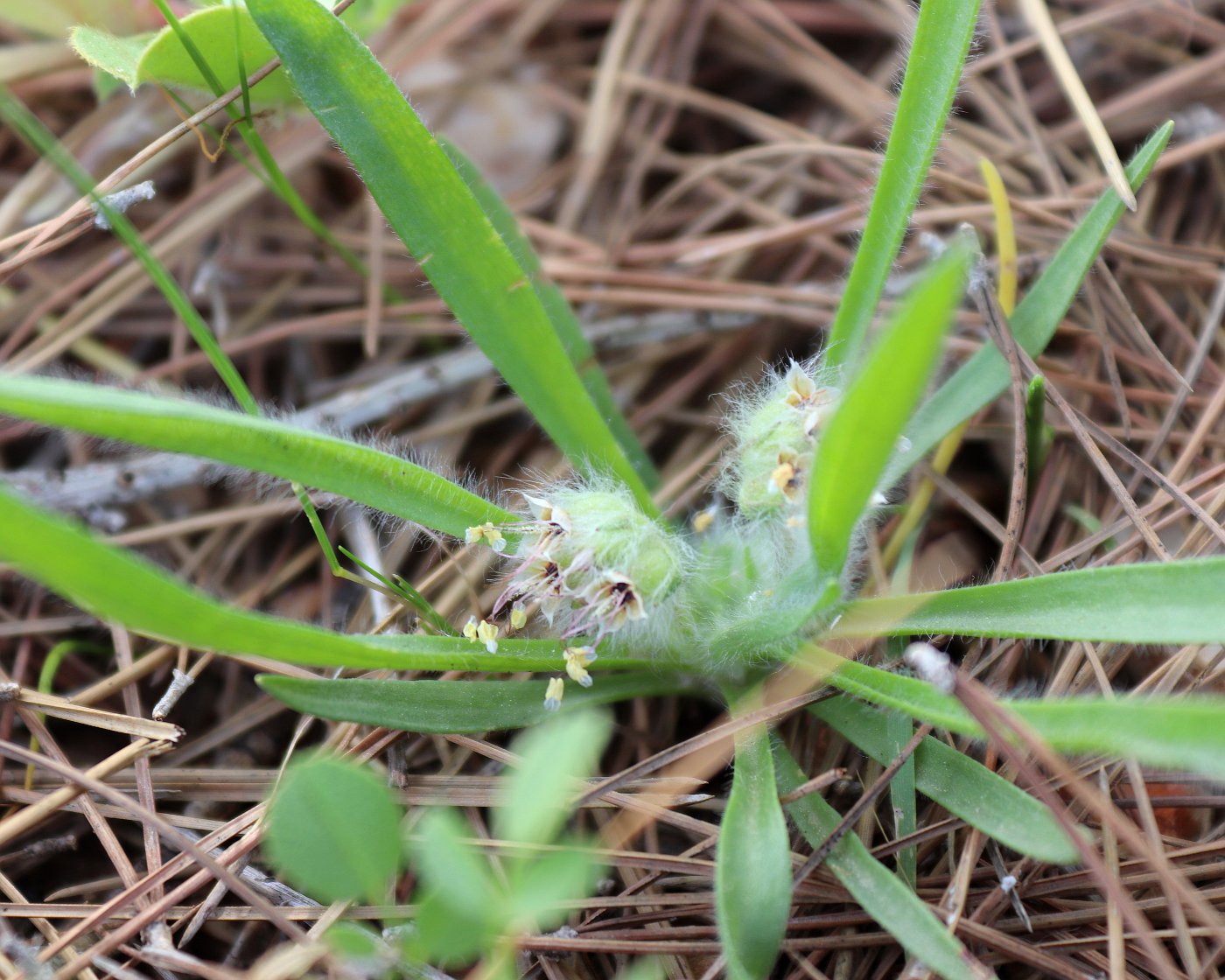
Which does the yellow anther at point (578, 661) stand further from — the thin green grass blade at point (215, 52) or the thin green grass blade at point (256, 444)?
the thin green grass blade at point (215, 52)

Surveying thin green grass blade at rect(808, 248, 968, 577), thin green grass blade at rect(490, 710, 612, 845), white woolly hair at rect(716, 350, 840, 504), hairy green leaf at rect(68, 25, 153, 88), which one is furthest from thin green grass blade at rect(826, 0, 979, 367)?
hairy green leaf at rect(68, 25, 153, 88)

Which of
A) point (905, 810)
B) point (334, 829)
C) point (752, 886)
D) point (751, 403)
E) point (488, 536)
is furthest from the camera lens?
point (751, 403)

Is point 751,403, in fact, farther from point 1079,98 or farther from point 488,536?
point 1079,98

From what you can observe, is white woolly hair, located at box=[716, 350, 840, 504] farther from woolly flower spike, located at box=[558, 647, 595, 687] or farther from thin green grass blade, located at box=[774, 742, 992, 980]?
thin green grass blade, located at box=[774, 742, 992, 980]

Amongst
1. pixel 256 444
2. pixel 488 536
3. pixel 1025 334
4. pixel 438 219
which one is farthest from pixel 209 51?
pixel 1025 334

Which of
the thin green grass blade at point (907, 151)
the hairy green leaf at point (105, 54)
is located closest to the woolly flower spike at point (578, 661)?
the thin green grass blade at point (907, 151)

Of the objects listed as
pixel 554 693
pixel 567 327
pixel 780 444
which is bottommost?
pixel 554 693
